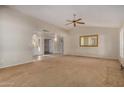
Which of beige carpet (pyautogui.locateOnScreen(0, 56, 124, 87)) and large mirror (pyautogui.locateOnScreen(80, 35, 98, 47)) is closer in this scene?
beige carpet (pyautogui.locateOnScreen(0, 56, 124, 87))

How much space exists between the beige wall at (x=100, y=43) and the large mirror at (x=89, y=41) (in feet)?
0.89

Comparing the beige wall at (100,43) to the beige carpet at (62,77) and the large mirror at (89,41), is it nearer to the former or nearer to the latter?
the large mirror at (89,41)

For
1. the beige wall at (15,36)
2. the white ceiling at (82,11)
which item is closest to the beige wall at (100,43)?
the white ceiling at (82,11)

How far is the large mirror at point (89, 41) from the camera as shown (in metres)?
8.75

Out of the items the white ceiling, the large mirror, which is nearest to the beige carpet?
the white ceiling

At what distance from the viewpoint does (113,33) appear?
780 centimetres

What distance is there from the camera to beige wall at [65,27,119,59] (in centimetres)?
776

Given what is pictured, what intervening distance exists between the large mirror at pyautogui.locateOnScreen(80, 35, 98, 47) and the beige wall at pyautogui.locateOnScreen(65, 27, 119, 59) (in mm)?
272

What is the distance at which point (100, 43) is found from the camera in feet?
27.6

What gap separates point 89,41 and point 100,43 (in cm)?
102

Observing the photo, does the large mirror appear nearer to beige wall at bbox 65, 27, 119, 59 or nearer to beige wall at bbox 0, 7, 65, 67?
beige wall at bbox 65, 27, 119, 59

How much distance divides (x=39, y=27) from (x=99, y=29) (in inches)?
193
